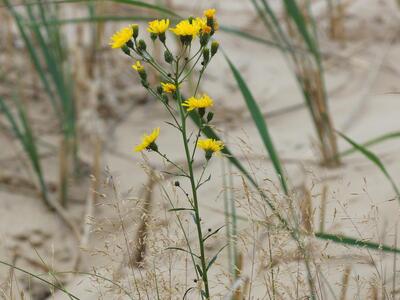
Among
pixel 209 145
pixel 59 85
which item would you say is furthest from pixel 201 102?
pixel 59 85

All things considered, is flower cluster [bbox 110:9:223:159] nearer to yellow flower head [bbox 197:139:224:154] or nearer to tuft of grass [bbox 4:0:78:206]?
yellow flower head [bbox 197:139:224:154]

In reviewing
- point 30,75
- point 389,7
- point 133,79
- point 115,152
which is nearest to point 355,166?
point 115,152

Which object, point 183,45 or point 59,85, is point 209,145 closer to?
point 183,45

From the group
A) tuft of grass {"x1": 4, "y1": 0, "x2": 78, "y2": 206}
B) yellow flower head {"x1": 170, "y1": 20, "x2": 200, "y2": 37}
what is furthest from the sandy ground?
yellow flower head {"x1": 170, "y1": 20, "x2": 200, "y2": 37}

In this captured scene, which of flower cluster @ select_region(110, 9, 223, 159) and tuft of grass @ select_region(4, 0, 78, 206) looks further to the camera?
tuft of grass @ select_region(4, 0, 78, 206)

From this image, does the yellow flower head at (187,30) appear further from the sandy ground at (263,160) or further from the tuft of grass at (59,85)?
the tuft of grass at (59,85)

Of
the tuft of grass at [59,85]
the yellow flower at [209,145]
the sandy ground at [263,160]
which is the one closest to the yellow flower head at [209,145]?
the yellow flower at [209,145]

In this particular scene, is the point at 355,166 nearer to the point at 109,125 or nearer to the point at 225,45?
the point at 109,125

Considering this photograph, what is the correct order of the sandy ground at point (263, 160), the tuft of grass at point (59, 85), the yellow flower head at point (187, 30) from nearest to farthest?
the yellow flower head at point (187, 30) < the sandy ground at point (263, 160) < the tuft of grass at point (59, 85)
